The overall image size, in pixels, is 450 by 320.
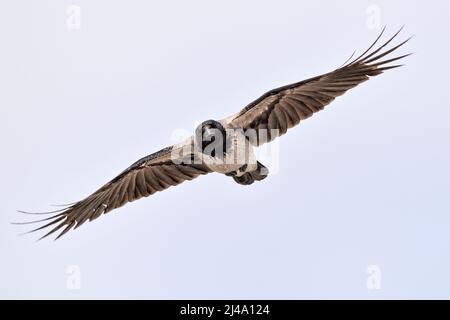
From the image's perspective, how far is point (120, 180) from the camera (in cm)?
2595

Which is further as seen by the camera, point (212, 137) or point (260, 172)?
point (260, 172)

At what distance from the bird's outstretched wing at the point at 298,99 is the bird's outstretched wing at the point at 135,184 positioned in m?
1.91

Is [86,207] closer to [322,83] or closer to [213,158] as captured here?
[213,158]

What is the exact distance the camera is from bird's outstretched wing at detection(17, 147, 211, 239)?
2577cm

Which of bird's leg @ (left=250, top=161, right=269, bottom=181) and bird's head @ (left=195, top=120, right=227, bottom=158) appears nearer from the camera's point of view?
bird's head @ (left=195, top=120, right=227, bottom=158)

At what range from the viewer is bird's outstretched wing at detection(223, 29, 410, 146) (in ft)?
78.0

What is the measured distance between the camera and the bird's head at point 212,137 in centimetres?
2405

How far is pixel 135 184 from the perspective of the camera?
85.5ft

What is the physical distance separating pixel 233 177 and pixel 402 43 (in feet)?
16.2

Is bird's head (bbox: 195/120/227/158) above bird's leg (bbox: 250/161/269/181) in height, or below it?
above

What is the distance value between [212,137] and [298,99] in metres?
2.10

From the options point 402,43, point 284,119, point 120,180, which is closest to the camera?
point 402,43

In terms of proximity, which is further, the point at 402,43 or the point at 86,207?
the point at 86,207

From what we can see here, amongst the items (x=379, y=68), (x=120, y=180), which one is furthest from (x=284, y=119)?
(x=120, y=180)
